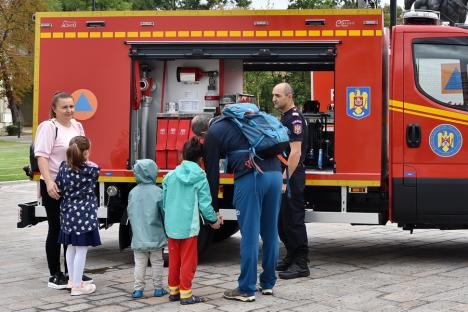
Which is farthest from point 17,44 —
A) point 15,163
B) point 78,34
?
point 78,34

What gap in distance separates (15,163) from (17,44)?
25.1 m

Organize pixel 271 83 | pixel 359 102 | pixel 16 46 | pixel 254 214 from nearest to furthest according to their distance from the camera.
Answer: pixel 254 214 → pixel 359 102 → pixel 271 83 → pixel 16 46

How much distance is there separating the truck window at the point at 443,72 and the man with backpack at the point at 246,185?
7.45ft

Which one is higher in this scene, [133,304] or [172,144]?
[172,144]

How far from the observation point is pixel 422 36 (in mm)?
7516

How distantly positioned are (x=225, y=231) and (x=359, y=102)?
2.68 meters

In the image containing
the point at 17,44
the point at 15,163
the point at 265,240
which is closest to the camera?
the point at 265,240

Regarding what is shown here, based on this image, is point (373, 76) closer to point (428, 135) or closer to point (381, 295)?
point (428, 135)

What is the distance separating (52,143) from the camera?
654cm

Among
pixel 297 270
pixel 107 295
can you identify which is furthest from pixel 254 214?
pixel 107 295

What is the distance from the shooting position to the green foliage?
37.8ft

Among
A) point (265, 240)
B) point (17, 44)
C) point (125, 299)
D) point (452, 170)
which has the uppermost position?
point (17, 44)

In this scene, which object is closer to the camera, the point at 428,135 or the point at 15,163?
the point at 428,135

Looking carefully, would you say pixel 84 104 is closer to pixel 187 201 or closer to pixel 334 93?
pixel 187 201
